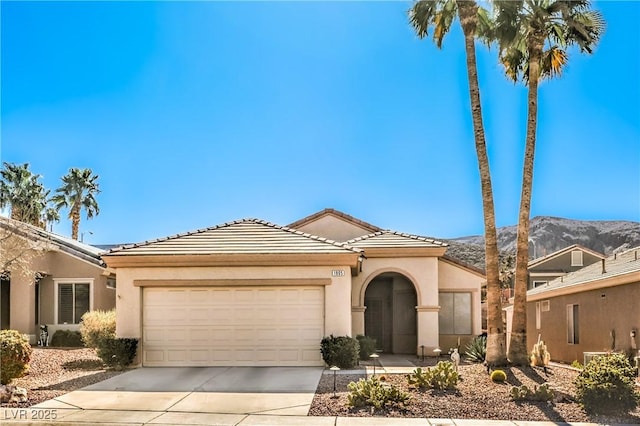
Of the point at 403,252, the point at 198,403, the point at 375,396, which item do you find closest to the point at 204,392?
the point at 198,403

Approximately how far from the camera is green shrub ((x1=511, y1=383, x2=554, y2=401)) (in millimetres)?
11625

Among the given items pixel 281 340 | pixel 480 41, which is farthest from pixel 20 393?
pixel 480 41

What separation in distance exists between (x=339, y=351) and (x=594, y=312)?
8151 mm

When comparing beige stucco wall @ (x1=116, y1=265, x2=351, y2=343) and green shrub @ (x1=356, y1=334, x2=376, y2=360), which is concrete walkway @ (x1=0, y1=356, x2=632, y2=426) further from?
green shrub @ (x1=356, y1=334, x2=376, y2=360)

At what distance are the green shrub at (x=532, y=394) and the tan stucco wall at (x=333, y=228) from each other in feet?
44.8

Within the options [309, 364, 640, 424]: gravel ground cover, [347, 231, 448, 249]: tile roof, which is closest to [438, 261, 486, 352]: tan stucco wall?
[347, 231, 448, 249]: tile roof

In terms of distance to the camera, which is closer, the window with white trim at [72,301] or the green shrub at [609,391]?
the green shrub at [609,391]

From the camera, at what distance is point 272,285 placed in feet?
55.1

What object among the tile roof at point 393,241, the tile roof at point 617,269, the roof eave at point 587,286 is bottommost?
the roof eave at point 587,286

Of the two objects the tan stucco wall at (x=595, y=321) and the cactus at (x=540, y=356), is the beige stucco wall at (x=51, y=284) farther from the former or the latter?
the tan stucco wall at (x=595, y=321)

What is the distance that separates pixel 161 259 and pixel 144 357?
2.63m

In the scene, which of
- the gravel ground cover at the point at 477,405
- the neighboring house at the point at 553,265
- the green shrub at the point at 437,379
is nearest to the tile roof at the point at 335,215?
the gravel ground cover at the point at 477,405

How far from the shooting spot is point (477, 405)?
452 inches

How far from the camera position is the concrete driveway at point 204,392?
37.2 feet
